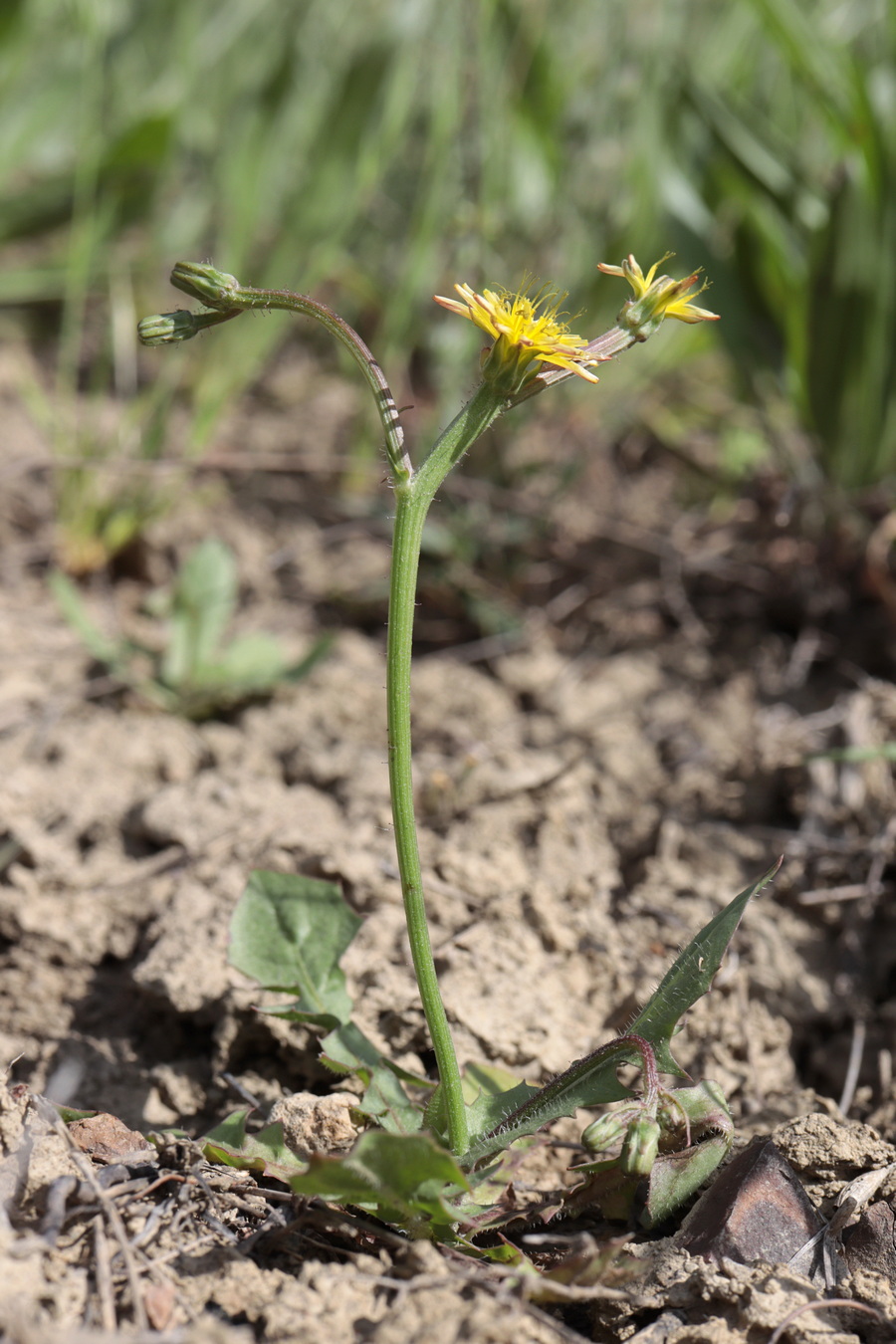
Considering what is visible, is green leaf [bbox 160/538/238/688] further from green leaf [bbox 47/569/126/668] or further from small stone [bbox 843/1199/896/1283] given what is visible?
small stone [bbox 843/1199/896/1283]

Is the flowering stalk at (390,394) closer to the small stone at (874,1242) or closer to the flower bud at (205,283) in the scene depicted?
the flower bud at (205,283)

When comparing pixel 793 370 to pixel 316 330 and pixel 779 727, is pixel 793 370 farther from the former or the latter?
pixel 316 330

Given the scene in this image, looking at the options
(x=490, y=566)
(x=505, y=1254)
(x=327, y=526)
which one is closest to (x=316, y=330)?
(x=327, y=526)

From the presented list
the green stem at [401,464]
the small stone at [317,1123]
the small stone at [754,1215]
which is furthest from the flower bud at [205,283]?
the small stone at [754,1215]

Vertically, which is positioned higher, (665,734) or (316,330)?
(316,330)

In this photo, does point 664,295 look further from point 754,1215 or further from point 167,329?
point 754,1215

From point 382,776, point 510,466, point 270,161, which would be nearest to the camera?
point 382,776
